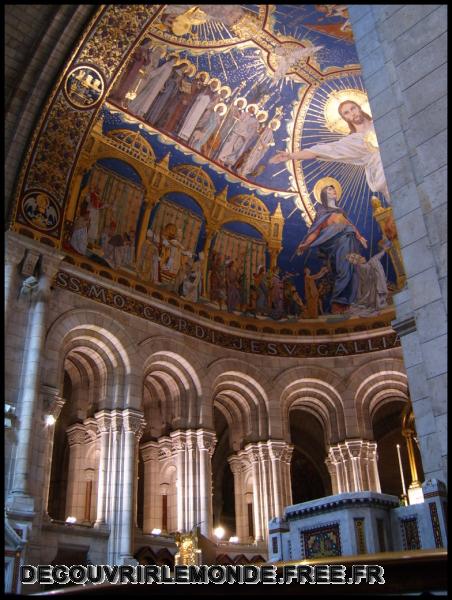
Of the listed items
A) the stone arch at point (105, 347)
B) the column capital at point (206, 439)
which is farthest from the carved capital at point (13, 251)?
the column capital at point (206, 439)

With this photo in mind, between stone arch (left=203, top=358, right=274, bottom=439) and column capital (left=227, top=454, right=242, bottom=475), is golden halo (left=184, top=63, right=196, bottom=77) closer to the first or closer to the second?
stone arch (left=203, top=358, right=274, bottom=439)

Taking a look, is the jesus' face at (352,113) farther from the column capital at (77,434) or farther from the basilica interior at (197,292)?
the column capital at (77,434)

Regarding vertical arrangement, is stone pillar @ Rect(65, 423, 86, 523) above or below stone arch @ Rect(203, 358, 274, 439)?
below

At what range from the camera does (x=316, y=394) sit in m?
18.2

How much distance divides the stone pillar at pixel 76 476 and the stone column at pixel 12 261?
3.48 metres

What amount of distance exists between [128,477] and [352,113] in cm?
1138

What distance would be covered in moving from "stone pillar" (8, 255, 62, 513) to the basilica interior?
0.15 feet

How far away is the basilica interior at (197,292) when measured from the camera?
12.7m

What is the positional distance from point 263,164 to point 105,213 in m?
4.99

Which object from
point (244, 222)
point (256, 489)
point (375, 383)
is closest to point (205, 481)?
point (256, 489)

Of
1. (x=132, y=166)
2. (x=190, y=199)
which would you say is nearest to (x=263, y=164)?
(x=190, y=199)

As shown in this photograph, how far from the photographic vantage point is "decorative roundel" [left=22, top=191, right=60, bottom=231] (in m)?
13.8

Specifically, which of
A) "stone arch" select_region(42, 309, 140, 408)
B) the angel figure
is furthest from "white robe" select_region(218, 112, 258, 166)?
"stone arch" select_region(42, 309, 140, 408)

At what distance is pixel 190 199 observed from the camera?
57.4 feet
